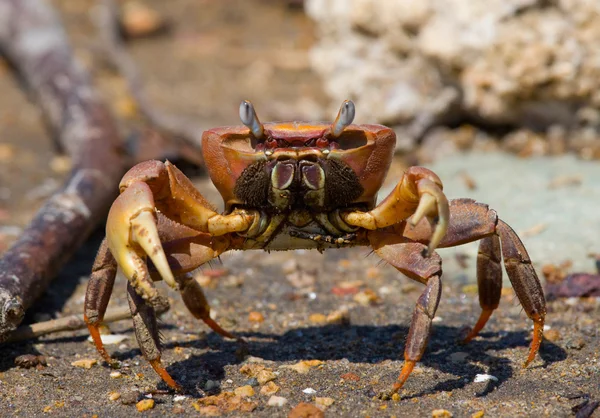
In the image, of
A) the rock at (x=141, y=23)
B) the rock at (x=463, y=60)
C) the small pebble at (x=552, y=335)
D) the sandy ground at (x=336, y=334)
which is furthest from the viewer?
the rock at (x=141, y=23)

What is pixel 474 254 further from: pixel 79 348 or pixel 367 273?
pixel 79 348

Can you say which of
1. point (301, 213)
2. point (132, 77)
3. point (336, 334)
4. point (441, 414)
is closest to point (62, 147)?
point (132, 77)

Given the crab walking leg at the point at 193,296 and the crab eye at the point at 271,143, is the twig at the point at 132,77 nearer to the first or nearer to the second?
the crab walking leg at the point at 193,296

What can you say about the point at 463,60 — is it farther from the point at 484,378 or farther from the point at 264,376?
the point at 264,376

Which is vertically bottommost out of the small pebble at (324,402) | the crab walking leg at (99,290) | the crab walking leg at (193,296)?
the small pebble at (324,402)

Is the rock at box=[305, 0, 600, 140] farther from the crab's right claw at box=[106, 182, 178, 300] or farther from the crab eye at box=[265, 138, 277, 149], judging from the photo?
the crab's right claw at box=[106, 182, 178, 300]

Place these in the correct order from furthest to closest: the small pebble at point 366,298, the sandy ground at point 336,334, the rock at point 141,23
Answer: the rock at point 141,23, the small pebble at point 366,298, the sandy ground at point 336,334

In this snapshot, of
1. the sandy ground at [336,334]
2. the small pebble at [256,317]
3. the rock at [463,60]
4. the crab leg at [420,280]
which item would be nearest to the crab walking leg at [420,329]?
the crab leg at [420,280]

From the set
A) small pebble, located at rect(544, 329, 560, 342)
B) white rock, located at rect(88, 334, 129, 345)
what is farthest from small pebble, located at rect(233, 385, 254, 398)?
small pebble, located at rect(544, 329, 560, 342)
